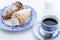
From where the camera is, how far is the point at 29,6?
Answer: 2.98ft

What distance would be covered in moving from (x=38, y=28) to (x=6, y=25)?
156 mm

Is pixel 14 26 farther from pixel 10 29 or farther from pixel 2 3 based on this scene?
pixel 2 3

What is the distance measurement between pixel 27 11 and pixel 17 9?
0.17 ft

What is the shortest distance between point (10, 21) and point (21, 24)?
0.06 metres

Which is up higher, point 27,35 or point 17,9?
point 17,9

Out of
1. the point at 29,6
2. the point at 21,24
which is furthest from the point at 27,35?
the point at 29,6

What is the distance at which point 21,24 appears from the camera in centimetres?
80

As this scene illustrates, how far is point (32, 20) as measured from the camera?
2.70ft

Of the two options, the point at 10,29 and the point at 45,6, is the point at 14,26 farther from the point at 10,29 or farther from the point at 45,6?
the point at 45,6

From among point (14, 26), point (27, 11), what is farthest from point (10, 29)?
point (27, 11)

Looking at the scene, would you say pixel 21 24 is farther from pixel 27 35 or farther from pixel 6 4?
pixel 6 4

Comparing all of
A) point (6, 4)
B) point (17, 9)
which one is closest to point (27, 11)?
point (17, 9)

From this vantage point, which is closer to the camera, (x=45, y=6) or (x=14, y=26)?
(x=14, y=26)

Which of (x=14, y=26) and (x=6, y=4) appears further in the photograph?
(x=6, y=4)
